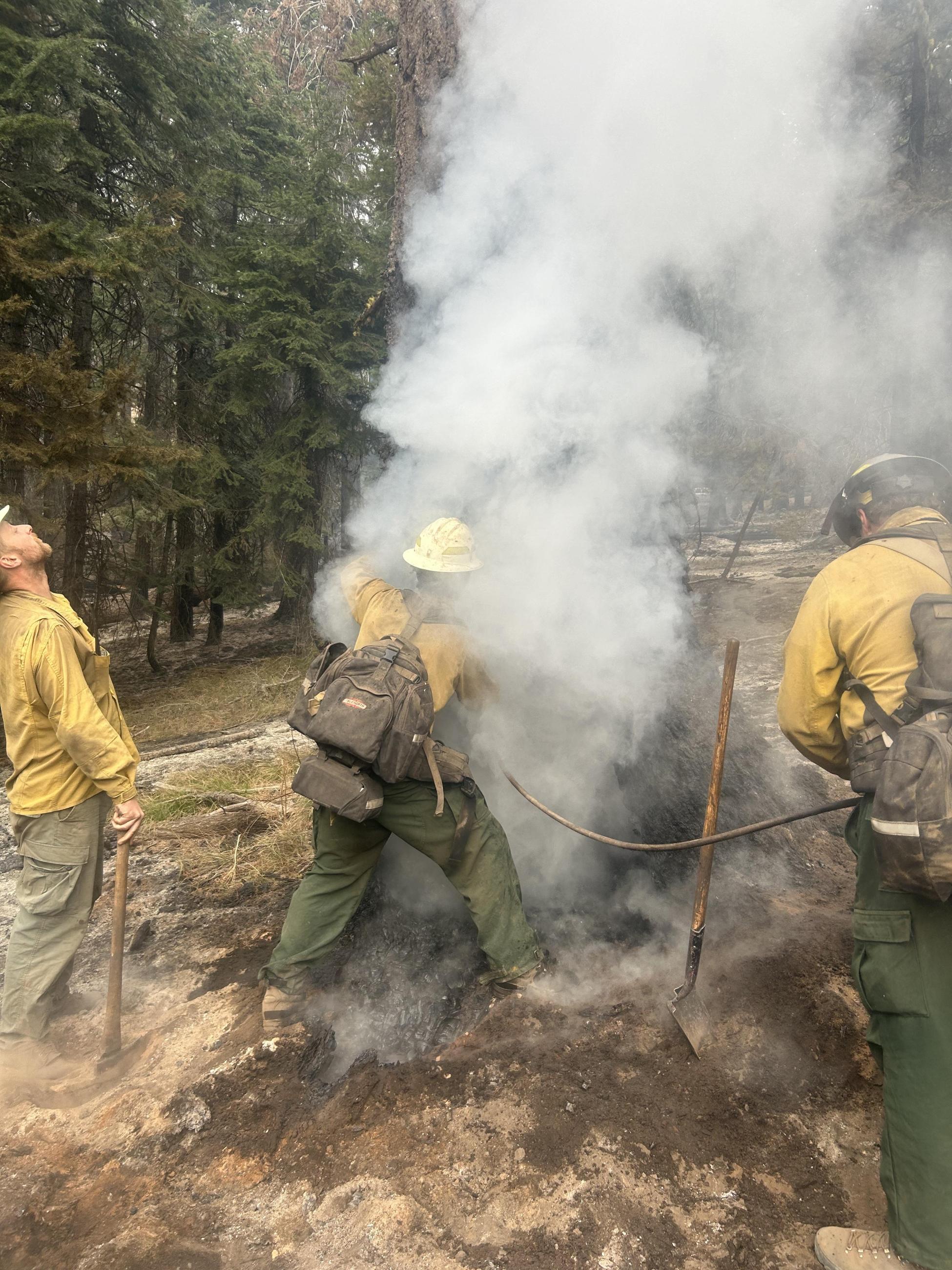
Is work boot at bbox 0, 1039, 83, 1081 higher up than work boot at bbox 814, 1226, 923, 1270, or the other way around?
work boot at bbox 814, 1226, 923, 1270

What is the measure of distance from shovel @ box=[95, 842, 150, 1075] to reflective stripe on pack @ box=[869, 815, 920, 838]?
2514 mm

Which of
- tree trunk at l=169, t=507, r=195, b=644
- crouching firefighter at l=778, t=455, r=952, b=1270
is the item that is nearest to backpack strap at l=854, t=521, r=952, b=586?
crouching firefighter at l=778, t=455, r=952, b=1270

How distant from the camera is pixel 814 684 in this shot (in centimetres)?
219

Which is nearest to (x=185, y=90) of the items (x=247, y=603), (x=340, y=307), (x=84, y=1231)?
(x=340, y=307)

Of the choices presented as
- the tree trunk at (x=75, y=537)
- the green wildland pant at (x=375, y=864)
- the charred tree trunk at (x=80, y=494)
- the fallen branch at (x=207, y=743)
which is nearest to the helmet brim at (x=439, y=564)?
the green wildland pant at (x=375, y=864)

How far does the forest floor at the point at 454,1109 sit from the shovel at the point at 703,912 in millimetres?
91

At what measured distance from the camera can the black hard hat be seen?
7.29ft

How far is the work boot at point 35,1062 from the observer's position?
8.47ft

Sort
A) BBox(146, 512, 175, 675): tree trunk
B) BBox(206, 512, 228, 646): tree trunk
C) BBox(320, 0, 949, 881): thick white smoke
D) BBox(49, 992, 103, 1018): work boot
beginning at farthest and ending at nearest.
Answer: BBox(206, 512, 228, 646): tree trunk
BBox(146, 512, 175, 675): tree trunk
BBox(320, 0, 949, 881): thick white smoke
BBox(49, 992, 103, 1018): work boot

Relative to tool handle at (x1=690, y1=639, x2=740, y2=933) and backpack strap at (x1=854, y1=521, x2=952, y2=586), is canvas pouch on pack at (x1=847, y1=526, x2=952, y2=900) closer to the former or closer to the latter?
backpack strap at (x1=854, y1=521, x2=952, y2=586)

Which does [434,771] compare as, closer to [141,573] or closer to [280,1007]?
[280,1007]

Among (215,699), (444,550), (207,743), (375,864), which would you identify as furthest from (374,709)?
(215,699)

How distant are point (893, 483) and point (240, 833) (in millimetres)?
4053

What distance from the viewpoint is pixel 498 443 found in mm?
3924
